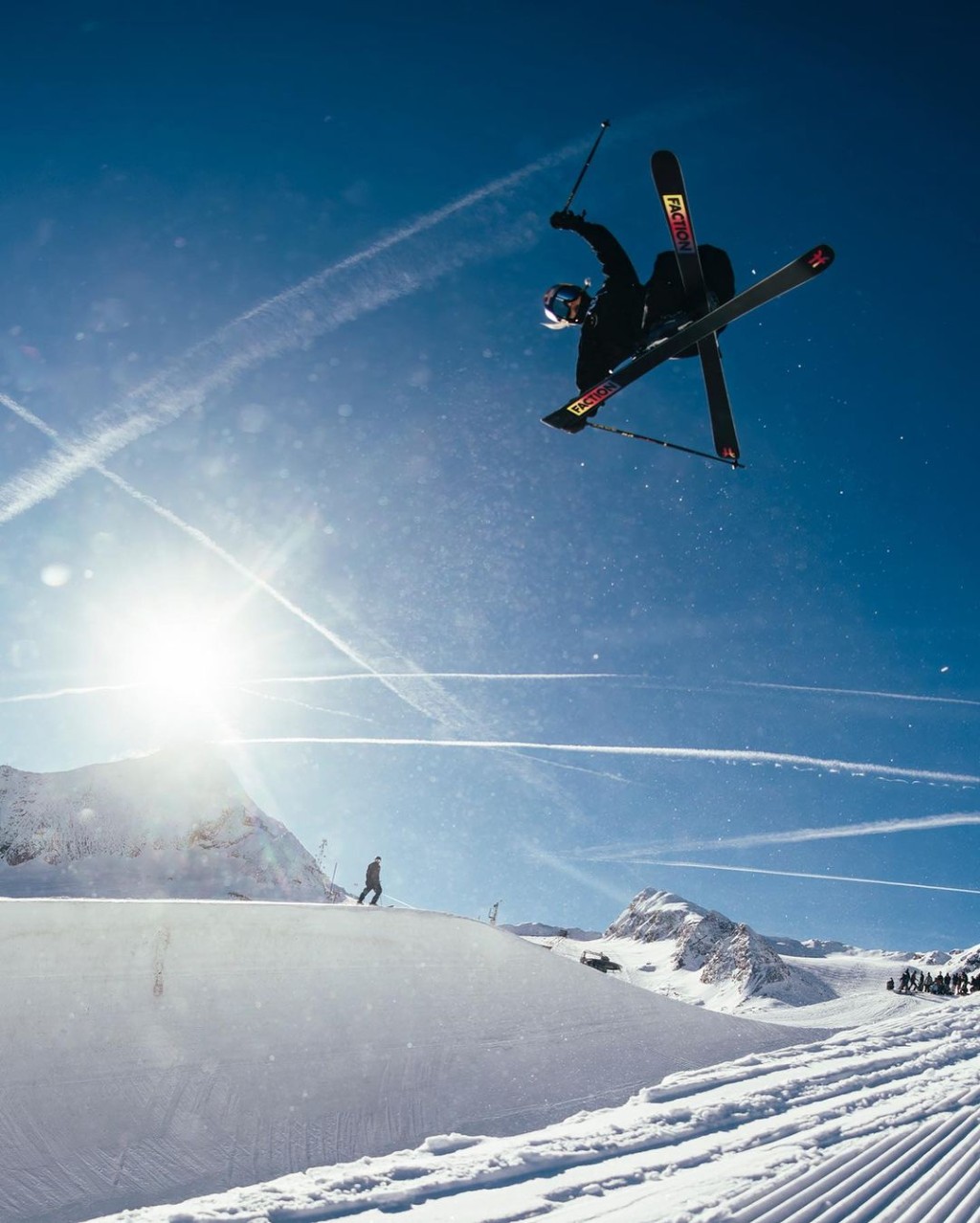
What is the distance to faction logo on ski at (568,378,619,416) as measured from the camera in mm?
7258

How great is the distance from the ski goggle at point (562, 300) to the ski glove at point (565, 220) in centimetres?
53

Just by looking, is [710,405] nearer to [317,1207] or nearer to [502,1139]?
[502,1139]

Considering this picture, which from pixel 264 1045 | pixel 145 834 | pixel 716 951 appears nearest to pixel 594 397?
pixel 264 1045

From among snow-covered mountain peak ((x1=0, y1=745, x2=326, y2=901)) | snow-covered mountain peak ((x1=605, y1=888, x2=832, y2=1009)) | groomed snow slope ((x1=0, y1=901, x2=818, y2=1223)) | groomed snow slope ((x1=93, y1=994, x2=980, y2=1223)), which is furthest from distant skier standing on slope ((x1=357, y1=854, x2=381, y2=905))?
snow-covered mountain peak ((x1=605, y1=888, x2=832, y2=1009))

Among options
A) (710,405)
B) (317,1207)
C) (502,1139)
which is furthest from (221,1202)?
(710,405)

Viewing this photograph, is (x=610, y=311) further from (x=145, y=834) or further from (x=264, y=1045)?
(x=145, y=834)

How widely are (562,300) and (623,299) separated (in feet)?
1.87

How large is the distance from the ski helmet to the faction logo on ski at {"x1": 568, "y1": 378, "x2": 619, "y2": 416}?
28.8 inches

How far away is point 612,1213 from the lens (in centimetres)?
355

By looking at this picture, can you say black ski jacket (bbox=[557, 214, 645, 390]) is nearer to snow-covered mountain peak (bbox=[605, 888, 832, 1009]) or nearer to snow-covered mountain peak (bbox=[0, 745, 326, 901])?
snow-covered mountain peak (bbox=[0, 745, 326, 901])

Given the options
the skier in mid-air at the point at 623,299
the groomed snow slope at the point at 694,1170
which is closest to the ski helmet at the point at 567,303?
the skier in mid-air at the point at 623,299

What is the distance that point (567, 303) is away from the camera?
6.69 meters

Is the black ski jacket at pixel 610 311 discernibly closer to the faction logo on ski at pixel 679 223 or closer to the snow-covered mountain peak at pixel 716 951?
the faction logo on ski at pixel 679 223

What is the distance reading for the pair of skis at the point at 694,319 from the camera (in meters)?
6.07
